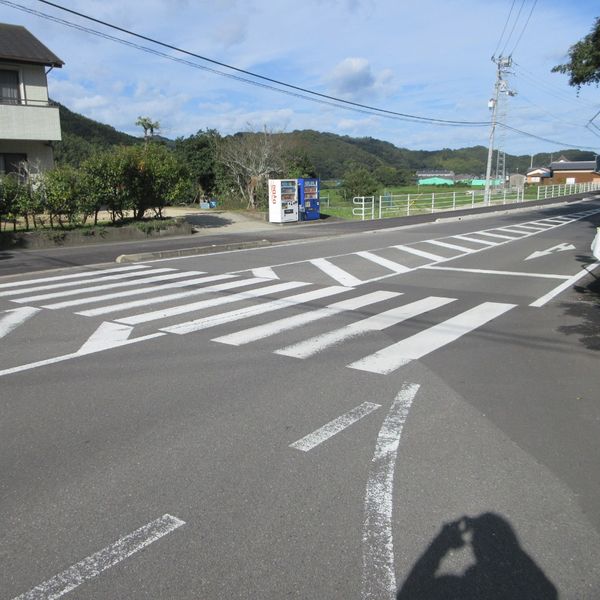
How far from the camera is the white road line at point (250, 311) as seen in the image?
7.86 metres

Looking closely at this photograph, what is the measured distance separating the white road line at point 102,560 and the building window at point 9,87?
83.6 ft

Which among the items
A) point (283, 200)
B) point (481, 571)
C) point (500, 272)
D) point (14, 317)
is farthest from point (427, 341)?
point (283, 200)

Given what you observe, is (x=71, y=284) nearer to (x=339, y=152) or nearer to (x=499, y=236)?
(x=499, y=236)

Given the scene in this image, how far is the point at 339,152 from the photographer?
107 m

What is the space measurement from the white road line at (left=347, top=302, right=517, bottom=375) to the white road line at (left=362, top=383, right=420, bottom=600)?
4.43ft

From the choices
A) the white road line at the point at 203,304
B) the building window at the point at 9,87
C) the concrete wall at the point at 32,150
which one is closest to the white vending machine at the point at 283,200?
the concrete wall at the point at 32,150

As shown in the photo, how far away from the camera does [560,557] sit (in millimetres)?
3002

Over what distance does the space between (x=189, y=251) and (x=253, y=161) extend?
17801 mm

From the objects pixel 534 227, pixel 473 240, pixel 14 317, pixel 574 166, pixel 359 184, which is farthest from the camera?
pixel 574 166

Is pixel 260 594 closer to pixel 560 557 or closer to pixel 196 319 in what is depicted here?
pixel 560 557

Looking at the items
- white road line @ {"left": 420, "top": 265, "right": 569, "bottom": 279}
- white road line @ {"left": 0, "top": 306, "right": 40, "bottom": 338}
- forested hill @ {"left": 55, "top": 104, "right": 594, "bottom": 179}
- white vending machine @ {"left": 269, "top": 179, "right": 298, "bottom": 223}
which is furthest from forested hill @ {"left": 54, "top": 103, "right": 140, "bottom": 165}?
white road line @ {"left": 0, "top": 306, "right": 40, "bottom": 338}

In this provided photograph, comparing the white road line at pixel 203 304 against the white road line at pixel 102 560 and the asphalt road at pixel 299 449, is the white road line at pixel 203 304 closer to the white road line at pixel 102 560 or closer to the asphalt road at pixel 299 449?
the asphalt road at pixel 299 449

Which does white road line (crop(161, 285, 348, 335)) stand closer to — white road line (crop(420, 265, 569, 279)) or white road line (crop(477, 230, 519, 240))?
white road line (crop(420, 265, 569, 279))

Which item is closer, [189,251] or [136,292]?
[136,292]
